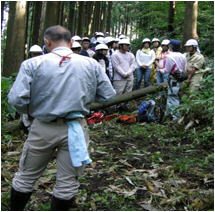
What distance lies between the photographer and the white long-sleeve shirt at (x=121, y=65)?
10164 mm

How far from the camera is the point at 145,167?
219 inches

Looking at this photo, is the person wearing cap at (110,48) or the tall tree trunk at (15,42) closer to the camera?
the person wearing cap at (110,48)

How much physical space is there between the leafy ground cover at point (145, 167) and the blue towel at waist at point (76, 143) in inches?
40.5

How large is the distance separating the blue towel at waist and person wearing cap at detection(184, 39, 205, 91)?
18.9 ft

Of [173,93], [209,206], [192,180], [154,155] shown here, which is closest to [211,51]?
[173,93]

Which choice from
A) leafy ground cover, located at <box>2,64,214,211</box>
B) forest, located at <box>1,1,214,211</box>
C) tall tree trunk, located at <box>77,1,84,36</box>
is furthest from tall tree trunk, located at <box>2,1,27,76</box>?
tall tree trunk, located at <box>77,1,84,36</box>

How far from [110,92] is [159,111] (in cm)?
553

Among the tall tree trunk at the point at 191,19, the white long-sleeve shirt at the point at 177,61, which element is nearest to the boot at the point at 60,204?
the white long-sleeve shirt at the point at 177,61

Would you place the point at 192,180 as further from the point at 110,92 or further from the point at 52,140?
the point at 52,140

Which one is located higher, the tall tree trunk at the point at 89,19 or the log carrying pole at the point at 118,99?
the tall tree trunk at the point at 89,19

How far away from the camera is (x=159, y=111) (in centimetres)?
918

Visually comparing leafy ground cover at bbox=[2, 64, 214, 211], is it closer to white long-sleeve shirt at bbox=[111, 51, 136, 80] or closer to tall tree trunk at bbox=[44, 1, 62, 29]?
white long-sleeve shirt at bbox=[111, 51, 136, 80]

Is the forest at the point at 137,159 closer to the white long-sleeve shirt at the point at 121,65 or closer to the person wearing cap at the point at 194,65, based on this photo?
the person wearing cap at the point at 194,65

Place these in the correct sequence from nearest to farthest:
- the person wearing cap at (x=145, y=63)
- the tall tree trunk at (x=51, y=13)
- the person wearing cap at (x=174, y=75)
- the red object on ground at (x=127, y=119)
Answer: the red object on ground at (x=127, y=119) < the person wearing cap at (x=174, y=75) < the person wearing cap at (x=145, y=63) < the tall tree trunk at (x=51, y=13)
